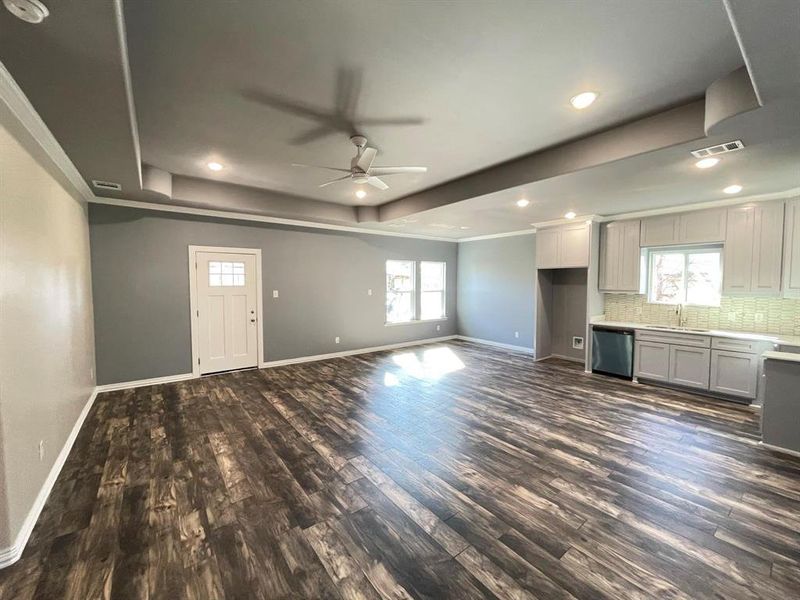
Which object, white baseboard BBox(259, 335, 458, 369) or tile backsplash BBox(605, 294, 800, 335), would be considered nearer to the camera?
tile backsplash BBox(605, 294, 800, 335)

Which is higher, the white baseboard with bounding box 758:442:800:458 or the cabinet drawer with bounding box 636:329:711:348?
the cabinet drawer with bounding box 636:329:711:348

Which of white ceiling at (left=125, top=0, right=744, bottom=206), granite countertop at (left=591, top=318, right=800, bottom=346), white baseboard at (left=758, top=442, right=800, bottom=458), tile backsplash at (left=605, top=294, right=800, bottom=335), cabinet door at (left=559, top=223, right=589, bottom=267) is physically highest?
white ceiling at (left=125, top=0, right=744, bottom=206)

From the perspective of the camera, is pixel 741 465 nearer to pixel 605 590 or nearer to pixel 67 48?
pixel 605 590

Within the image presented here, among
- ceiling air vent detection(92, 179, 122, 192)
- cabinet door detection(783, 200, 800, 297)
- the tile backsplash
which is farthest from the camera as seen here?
the tile backsplash

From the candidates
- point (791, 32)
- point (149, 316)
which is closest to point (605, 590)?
point (791, 32)

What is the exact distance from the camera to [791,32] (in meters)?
1.36

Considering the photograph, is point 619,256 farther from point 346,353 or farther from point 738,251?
point 346,353

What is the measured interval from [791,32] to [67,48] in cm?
313

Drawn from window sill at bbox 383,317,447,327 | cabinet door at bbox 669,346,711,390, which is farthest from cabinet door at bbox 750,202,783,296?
window sill at bbox 383,317,447,327

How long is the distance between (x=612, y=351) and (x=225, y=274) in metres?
6.31

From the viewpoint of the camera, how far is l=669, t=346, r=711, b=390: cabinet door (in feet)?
14.1

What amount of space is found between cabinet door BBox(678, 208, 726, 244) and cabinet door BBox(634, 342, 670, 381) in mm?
1541

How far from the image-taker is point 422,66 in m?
2.05

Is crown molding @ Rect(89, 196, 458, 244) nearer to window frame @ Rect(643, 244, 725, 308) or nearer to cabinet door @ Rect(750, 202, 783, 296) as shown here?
window frame @ Rect(643, 244, 725, 308)
